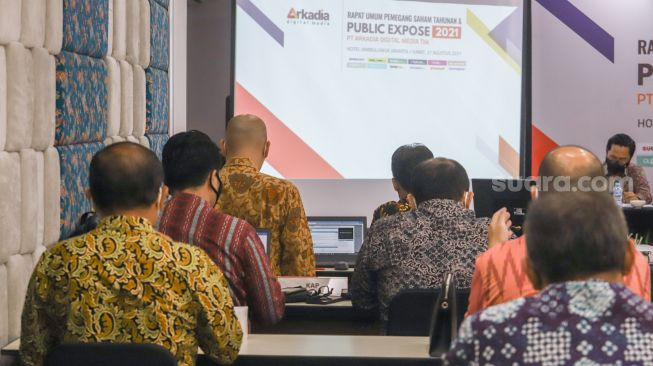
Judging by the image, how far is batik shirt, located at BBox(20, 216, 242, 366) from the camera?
234 centimetres

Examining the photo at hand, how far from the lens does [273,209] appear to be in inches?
168

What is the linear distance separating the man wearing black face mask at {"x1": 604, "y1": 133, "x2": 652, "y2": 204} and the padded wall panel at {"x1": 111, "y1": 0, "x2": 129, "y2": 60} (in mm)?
4890

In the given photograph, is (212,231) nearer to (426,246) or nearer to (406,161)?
(426,246)

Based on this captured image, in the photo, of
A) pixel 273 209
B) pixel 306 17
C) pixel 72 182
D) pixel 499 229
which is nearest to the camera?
pixel 499 229

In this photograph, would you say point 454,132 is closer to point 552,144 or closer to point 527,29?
point 527,29

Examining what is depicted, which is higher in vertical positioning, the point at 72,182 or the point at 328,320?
the point at 72,182

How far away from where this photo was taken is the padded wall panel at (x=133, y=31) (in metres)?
4.75

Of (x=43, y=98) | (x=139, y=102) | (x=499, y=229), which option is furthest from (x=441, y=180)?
(x=139, y=102)

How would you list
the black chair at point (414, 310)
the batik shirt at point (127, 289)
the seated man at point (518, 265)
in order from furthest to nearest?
1. the black chair at point (414, 310)
2. the seated man at point (518, 265)
3. the batik shirt at point (127, 289)

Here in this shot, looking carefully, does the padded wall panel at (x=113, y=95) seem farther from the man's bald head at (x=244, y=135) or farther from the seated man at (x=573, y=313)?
the seated man at (x=573, y=313)

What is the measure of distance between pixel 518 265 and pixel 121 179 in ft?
3.25

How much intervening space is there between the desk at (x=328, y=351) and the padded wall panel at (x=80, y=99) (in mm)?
929

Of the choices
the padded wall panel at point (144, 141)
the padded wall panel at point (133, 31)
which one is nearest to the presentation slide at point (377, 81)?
the padded wall panel at point (144, 141)

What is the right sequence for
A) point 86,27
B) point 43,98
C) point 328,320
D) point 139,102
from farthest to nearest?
1. point 139,102
2. point 328,320
3. point 86,27
4. point 43,98
